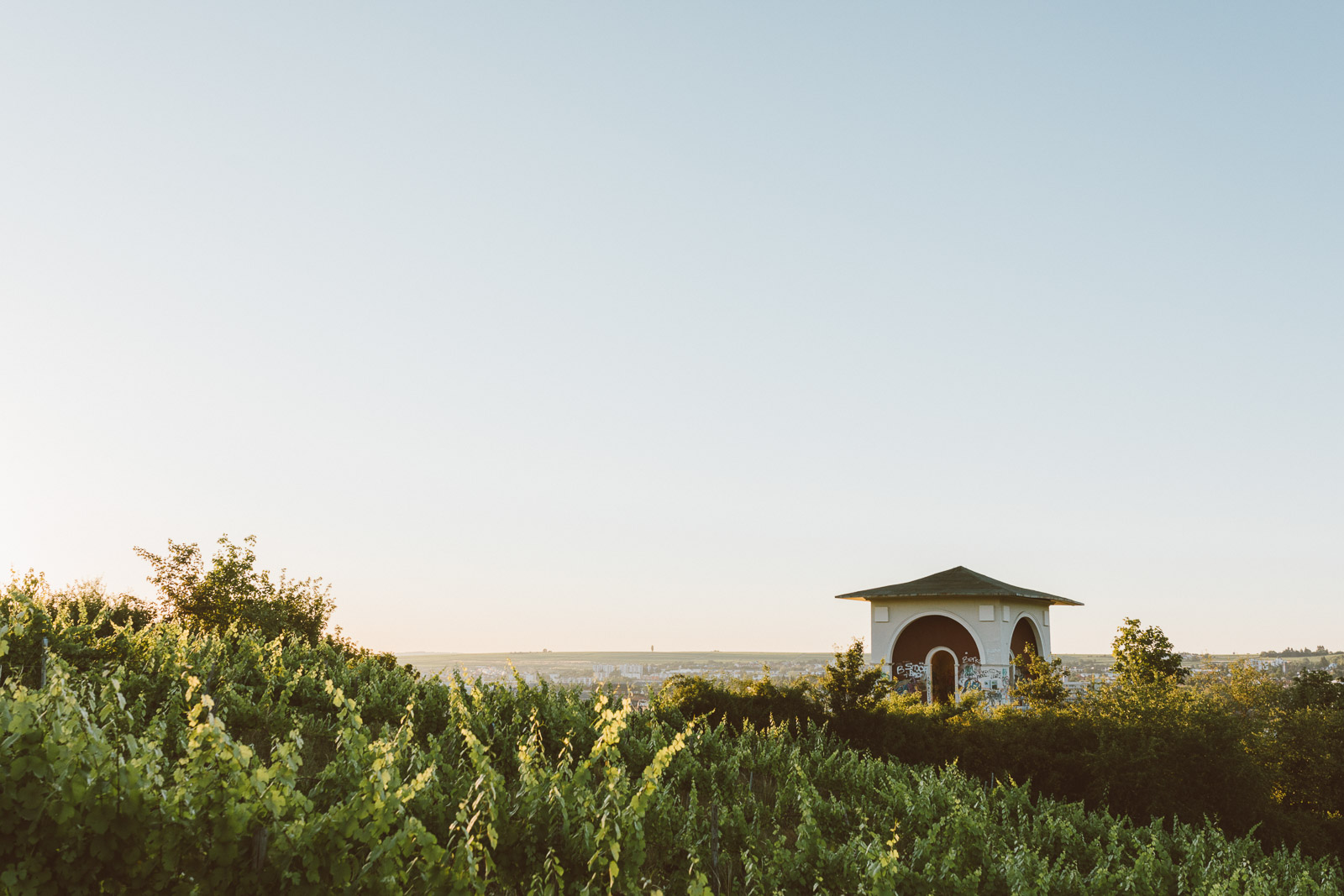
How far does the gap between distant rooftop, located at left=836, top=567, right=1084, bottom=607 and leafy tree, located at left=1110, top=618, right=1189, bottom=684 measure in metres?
3.29

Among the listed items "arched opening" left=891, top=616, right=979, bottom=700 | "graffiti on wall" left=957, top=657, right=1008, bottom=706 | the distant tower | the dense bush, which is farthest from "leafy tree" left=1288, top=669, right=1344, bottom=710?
"arched opening" left=891, top=616, right=979, bottom=700

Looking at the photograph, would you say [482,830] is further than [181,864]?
Yes

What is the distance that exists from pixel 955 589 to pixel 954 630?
183 centimetres

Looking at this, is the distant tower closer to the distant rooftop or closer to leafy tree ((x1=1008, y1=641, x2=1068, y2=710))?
the distant rooftop

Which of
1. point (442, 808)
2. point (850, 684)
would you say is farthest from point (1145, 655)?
point (442, 808)

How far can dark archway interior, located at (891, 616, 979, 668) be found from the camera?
3025 centimetres

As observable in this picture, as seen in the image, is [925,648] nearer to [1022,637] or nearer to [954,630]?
[954,630]

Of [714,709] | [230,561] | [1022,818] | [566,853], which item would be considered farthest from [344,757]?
[230,561]

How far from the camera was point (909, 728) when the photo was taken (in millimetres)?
20516

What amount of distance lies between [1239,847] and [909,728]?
29.6 ft

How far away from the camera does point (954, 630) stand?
30.5 m

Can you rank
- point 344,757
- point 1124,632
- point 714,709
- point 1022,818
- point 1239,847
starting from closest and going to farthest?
point 344,757 < point 1022,818 < point 1239,847 < point 714,709 < point 1124,632

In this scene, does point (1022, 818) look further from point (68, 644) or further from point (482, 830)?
point (68, 644)

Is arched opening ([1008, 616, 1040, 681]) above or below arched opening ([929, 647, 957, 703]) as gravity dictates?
above
